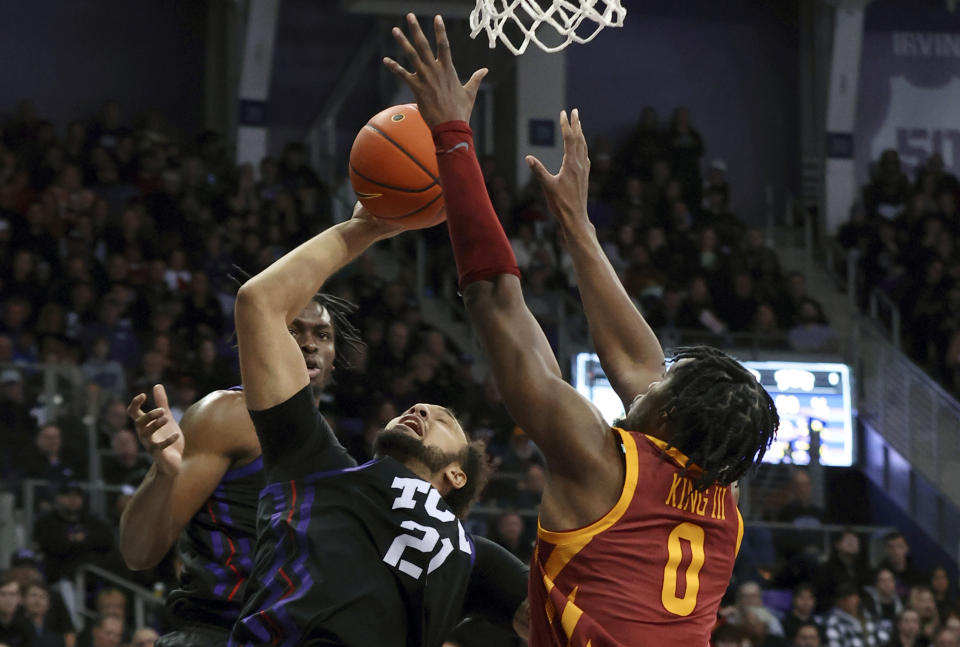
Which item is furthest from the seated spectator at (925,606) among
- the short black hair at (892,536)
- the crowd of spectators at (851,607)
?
the short black hair at (892,536)

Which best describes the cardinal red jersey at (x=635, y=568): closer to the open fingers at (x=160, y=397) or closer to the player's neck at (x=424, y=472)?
the player's neck at (x=424, y=472)

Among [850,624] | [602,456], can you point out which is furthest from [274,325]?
[850,624]

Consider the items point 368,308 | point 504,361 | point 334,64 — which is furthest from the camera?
point 334,64

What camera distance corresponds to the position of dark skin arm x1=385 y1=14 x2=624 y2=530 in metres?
2.61

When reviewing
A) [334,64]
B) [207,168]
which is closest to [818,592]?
[207,168]

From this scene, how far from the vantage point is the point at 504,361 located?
8.58 feet

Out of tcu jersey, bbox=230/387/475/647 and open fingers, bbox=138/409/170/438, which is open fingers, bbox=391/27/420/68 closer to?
tcu jersey, bbox=230/387/475/647

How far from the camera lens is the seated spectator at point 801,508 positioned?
11.8 metres

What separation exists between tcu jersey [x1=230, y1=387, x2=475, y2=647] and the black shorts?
0.67 metres

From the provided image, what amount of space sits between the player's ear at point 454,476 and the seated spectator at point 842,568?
24.8 feet

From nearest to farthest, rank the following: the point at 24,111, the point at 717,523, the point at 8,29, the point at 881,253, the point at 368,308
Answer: the point at 717,523
the point at 368,308
the point at 24,111
the point at 881,253
the point at 8,29

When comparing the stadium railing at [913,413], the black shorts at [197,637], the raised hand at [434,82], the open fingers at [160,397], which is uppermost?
the raised hand at [434,82]

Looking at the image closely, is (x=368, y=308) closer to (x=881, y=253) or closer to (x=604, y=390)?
(x=604, y=390)

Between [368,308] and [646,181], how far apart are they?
5223 millimetres
